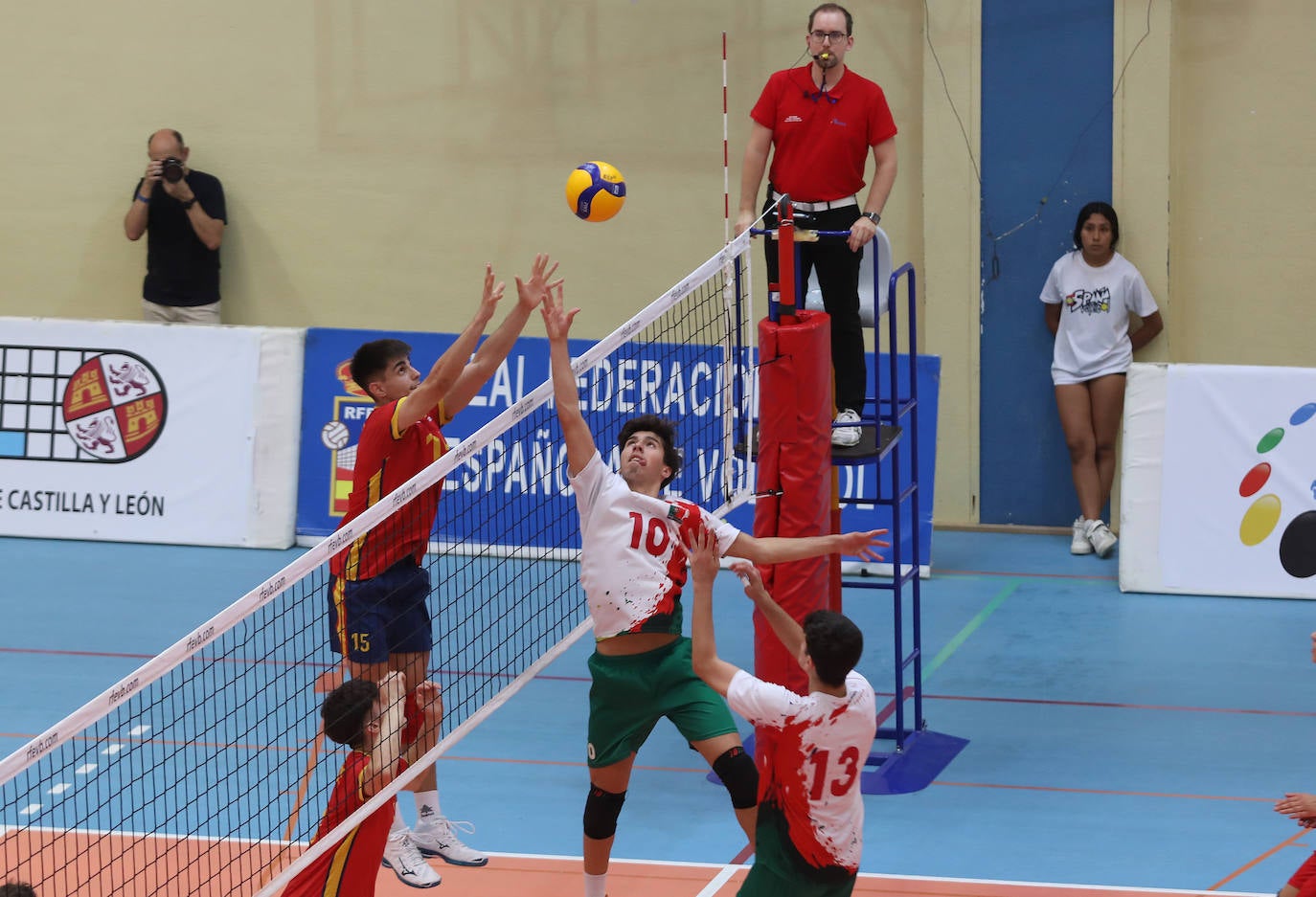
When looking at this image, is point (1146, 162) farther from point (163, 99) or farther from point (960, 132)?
point (163, 99)

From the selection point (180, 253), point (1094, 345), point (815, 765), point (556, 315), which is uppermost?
point (180, 253)

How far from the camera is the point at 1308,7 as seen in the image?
12.8 m

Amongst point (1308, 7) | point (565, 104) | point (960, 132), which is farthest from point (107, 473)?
point (1308, 7)

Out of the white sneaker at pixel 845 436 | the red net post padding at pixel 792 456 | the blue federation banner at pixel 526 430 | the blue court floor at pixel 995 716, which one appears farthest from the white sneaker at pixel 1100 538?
the red net post padding at pixel 792 456

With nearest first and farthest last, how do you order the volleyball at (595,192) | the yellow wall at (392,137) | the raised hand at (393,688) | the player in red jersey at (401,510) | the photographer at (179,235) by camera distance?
the raised hand at (393,688)
the player in red jersey at (401,510)
the volleyball at (595,192)
the yellow wall at (392,137)
the photographer at (179,235)

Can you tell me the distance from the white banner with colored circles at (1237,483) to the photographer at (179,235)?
7577 millimetres

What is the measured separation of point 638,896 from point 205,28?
9.71 meters

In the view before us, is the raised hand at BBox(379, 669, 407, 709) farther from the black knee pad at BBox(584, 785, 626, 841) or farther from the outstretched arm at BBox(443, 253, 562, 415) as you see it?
the outstretched arm at BBox(443, 253, 562, 415)

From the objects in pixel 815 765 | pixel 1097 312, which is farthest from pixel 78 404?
pixel 815 765

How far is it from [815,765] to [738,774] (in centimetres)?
123

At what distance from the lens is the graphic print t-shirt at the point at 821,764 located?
5.50 m

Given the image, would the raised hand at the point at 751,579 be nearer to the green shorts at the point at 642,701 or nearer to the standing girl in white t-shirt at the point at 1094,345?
the green shorts at the point at 642,701

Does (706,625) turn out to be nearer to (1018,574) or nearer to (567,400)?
(567,400)

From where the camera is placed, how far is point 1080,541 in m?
13.0
